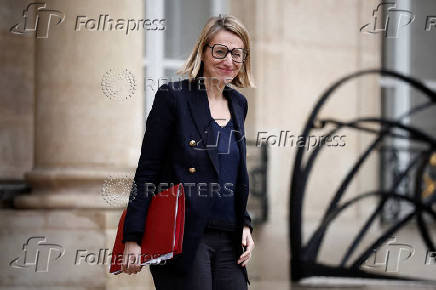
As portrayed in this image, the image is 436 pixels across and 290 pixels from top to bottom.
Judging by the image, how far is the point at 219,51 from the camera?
9.17 feet

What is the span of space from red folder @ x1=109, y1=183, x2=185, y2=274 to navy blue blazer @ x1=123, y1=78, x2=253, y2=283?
1.2 inches

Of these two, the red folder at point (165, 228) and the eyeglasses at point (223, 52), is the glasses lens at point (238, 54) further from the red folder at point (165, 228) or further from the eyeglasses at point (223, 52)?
the red folder at point (165, 228)

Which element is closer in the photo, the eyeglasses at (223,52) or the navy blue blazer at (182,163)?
the navy blue blazer at (182,163)

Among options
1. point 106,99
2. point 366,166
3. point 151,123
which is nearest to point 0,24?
point 106,99

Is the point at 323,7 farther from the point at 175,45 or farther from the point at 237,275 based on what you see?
the point at 237,275

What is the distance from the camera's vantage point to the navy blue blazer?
267cm

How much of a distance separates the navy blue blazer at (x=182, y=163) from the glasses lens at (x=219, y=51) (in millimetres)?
166

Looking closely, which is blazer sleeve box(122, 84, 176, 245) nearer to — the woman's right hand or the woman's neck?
the woman's right hand

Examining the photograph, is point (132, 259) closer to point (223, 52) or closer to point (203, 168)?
point (203, 168)

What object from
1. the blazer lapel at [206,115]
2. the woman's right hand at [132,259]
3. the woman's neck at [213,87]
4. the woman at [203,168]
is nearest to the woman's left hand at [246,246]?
the woman at [203,168]

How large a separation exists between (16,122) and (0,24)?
2.81 ft

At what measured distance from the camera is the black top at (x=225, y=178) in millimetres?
2723

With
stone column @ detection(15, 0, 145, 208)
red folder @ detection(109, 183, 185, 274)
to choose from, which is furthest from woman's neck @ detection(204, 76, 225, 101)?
stone column @ detection(15, 0, 145, 208)

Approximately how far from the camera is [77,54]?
18.5 ft
